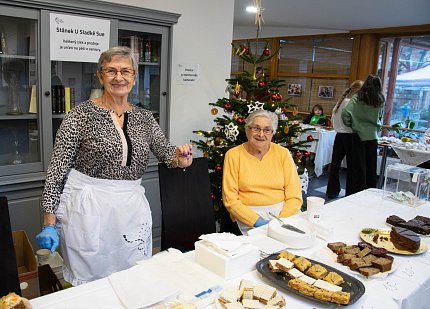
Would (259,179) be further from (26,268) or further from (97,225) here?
(26,268)

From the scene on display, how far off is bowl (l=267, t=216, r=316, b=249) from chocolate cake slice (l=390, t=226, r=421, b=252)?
1.19 feet

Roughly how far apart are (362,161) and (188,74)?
244cm

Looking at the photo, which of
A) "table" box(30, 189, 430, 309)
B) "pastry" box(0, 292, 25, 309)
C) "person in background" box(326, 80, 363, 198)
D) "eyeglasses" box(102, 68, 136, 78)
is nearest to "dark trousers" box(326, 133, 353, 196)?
"person in background" box(326, 80, 363, 198)

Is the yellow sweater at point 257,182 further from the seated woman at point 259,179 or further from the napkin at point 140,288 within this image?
the napkin at point 140,288

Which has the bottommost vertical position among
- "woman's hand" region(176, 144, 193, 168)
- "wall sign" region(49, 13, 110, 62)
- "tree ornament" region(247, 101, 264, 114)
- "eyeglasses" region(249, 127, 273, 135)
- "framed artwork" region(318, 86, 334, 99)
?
"woman's hand" region(176, 144, 193, 168)

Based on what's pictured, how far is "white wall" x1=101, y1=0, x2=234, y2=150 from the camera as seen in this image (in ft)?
11.0

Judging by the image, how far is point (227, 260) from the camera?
4.36 feet

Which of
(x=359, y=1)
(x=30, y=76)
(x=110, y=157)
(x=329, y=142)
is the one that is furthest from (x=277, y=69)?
(x=110, y=157)

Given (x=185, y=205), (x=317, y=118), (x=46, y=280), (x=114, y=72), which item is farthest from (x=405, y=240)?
(x=317, y=118)

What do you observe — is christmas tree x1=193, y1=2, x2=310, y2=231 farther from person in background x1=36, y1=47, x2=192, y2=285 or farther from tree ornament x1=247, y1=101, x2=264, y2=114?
person in background x1=36, y1=47, x2=192, y2=285

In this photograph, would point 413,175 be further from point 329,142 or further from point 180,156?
point 329,142

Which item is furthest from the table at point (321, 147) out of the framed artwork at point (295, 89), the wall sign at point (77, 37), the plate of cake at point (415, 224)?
the wall sign at point (77, 37)

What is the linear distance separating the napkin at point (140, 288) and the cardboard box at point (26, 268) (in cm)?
86

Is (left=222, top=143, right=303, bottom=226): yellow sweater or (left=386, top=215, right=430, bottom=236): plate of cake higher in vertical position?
(left=222, top=143, right=303, bottom=226): yellow sweater
